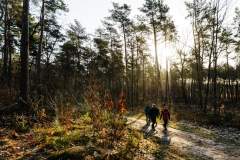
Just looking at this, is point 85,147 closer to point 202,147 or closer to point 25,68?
point 25,68

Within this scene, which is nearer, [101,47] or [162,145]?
[162,145]

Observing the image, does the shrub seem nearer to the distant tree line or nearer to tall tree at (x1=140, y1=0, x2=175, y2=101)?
the distant tree line

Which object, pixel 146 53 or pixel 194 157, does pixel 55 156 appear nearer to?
pixel 194 157

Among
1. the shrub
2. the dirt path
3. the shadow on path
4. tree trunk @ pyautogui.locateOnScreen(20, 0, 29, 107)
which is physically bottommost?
the dirt path

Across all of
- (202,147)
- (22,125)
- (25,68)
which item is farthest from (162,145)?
(25,68)

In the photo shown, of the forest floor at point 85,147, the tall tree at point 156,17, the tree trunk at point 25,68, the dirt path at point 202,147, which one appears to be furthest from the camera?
the tall tree at point 156,17

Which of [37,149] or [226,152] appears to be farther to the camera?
[226,152]

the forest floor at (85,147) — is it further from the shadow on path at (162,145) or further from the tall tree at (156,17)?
the tall tree at (156,17)

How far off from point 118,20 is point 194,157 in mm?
30870

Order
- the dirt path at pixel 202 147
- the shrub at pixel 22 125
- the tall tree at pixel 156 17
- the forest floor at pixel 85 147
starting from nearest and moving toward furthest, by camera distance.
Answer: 1. the forest floor at pixel 85 147
2. the shrub at pixel 22 125
3. the dirt path at pixel 202 147
4. the tall tree at pixel 156 17

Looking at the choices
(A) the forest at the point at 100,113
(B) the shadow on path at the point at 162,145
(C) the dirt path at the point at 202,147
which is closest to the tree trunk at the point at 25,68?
(A) the forest at the point at 100,113

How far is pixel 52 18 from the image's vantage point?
3225cm


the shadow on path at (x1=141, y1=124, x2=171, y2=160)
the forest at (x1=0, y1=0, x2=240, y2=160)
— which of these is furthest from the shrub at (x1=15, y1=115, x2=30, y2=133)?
the shadow on path at (x1=141, y1=124, x2=171, y2=160)

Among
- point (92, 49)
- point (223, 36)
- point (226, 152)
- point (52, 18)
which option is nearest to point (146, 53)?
point (92, 49)
